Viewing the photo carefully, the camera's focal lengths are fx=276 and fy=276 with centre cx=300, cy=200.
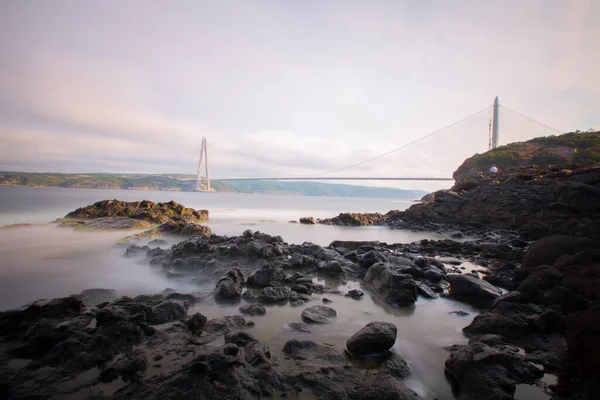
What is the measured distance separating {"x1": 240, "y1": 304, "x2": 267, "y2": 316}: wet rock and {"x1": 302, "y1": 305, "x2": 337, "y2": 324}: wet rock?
63 cm

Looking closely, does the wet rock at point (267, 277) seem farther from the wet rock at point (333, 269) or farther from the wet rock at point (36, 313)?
the wet rock at point (36, 313)

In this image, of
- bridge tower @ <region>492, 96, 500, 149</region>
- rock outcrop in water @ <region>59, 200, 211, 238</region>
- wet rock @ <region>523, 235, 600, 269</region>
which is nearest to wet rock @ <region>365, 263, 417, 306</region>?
wet rock @ <region>523, 235, 600, 269</region>

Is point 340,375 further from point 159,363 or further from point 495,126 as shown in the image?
point 495,126

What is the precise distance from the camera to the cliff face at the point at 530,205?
11.8 m

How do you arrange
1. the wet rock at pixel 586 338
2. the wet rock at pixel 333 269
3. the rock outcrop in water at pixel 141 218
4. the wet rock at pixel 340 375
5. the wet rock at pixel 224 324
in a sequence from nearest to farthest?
the wet rock at pixel 586 338, the wet rock at pixel 340 375, the wet rock at pixel 224 324, the wet rock at pixel 333 269, the rock outcrop in water at pixel 141 218

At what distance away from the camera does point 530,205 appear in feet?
51.2

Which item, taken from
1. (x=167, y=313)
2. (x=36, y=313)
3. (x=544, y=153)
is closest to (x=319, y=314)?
(x=167, y=313)

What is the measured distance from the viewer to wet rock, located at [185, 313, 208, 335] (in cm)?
348

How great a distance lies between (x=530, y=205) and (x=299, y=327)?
17692 millimetres

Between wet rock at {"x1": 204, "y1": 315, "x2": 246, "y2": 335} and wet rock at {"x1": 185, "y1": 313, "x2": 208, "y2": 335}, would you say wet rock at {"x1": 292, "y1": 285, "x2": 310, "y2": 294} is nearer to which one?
wet rock at {"x1": 204, "y1": 315, "x2": 246, "y2": 335}

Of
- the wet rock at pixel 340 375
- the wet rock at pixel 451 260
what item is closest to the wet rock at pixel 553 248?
the wet rock at pixel 451 260

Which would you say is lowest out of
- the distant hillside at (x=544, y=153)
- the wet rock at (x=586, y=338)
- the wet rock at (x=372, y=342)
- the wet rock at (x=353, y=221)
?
the wet rock at (x=353, y=221)

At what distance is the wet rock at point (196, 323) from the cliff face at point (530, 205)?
33.3ft

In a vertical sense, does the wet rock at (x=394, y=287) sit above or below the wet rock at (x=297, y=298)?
above
